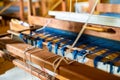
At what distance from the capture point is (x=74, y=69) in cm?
89

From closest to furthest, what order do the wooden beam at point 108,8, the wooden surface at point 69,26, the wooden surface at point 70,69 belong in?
1. the wooden surface at point 70,69
2. the wooden surface at point 69,26
3. the wooden beam at point 108,8

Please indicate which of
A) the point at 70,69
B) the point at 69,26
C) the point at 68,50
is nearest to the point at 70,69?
the point at 70,69

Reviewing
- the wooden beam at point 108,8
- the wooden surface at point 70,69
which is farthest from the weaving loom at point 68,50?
the wooden beam at point 108,8

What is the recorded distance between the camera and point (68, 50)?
1004 mm

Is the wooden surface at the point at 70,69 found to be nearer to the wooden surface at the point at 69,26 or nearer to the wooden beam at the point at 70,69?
the wooden beam at the point at 70,69

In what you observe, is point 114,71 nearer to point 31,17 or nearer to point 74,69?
point 74,69

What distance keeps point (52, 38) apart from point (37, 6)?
2780 millimetres

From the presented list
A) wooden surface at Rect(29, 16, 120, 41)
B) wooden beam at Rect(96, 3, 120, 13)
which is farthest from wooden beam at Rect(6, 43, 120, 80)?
wooden beam at Rect(96, 3, 120, 13)

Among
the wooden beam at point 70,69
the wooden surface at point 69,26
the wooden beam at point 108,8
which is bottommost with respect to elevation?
the wooden beam at point 70,69

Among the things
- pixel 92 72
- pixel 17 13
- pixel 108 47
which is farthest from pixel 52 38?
pixel 17 13

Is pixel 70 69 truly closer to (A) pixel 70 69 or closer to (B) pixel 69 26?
(A) pixel 70 69

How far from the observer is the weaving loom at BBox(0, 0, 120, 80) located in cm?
89

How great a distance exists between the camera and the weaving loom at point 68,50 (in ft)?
2.90

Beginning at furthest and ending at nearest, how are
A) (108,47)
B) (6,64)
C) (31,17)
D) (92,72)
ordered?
(6,64) → (31,17) → (108,47) → (92,72)
